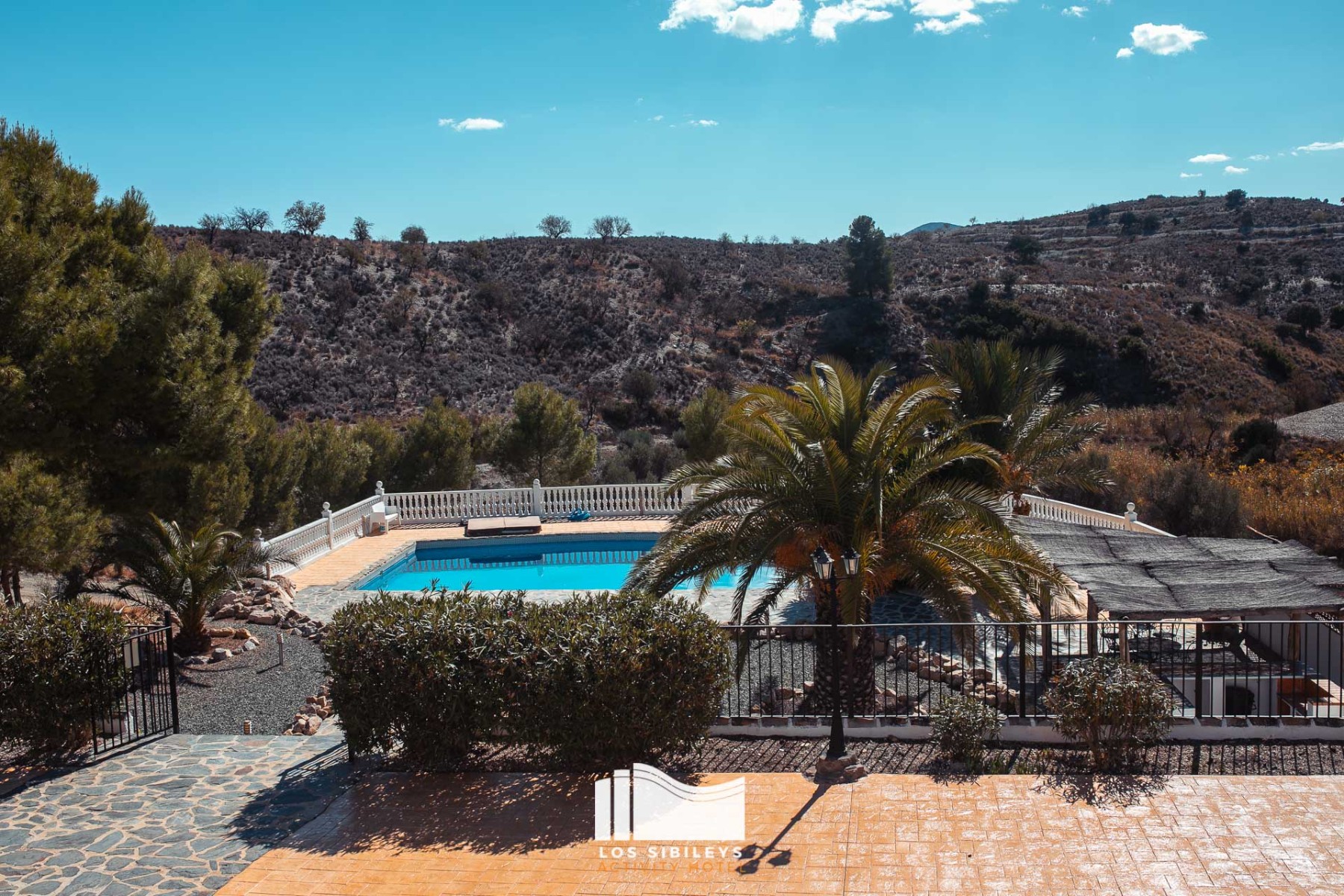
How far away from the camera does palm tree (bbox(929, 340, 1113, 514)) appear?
48.6 feet

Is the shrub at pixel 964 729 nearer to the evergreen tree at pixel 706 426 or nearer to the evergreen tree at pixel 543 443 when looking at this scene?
the evergreen tree at pixel 706 426

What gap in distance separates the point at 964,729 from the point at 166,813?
6.20 m

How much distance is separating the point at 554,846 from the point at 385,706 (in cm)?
195

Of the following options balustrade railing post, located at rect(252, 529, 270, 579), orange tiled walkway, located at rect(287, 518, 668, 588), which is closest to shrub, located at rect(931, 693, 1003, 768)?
balustrade railing post, located at rect(252, 529, 270, 579)

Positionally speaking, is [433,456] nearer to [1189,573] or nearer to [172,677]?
[172,677]

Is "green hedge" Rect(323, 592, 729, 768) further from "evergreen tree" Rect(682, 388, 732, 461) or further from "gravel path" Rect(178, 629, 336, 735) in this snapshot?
"evergreen tree" Rect(682, 388, 732, 461)

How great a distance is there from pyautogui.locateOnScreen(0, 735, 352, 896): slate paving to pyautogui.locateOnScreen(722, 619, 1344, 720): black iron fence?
3673mm

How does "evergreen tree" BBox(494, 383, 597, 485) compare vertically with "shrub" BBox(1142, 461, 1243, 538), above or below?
above

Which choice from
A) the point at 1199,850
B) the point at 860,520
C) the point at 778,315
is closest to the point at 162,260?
the point at 860,520

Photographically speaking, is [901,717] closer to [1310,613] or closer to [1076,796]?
[1076,796]

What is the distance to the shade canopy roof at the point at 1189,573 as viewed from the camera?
972 centimetres

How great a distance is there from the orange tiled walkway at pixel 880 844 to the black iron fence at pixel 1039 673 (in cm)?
126

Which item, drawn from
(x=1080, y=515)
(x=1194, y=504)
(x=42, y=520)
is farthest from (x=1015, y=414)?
(x=42, y=520)

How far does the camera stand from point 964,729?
7.71 m
